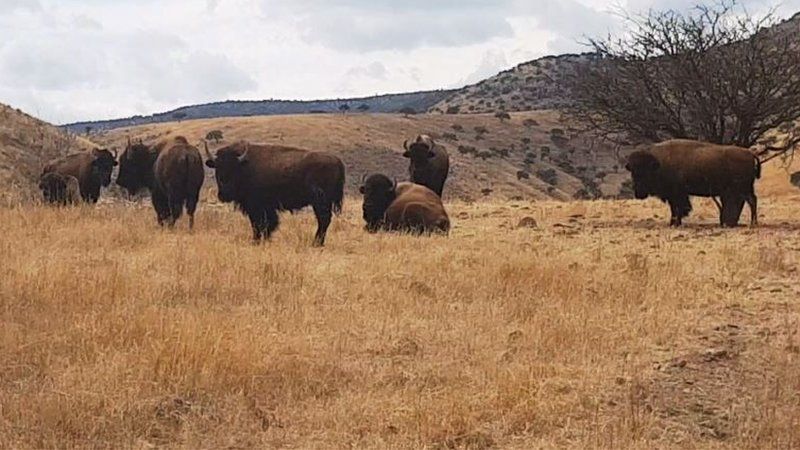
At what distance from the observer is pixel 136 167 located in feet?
64.2

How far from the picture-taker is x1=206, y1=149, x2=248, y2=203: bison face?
15438 millimetres

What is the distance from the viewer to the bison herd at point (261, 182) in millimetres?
15062

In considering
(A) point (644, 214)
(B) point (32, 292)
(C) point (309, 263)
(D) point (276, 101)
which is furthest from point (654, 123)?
(D) point (276, 101)

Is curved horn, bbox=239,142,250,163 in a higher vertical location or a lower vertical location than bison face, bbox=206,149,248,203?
higher

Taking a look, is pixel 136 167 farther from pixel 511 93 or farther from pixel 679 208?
pixel 511 93

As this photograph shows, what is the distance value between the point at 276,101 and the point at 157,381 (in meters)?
127

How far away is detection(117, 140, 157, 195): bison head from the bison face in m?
4.43

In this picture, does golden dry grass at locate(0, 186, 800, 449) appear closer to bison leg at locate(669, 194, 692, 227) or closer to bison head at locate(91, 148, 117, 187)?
bison leg at locate(669, 194, 692, 227)

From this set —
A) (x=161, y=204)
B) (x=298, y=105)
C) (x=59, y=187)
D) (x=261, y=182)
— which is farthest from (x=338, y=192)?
(x=298, y=105)

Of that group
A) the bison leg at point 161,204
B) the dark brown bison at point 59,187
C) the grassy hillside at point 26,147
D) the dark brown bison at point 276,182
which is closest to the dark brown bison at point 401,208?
the dark brown bison at point 276,182

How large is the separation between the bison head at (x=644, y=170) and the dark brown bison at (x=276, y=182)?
19.7ft

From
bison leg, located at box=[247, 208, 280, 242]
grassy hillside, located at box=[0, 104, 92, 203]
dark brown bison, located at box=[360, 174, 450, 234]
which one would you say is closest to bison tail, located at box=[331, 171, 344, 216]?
bison leg, located at box=[247, 208, 280, 242]

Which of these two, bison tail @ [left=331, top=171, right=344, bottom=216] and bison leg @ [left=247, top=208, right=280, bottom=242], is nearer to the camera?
bison tail @ [left=331, top=171, right=344, bottom=216]

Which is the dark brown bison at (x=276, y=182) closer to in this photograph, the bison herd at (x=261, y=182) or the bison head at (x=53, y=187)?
the bison herd at (x=261, y=182)
